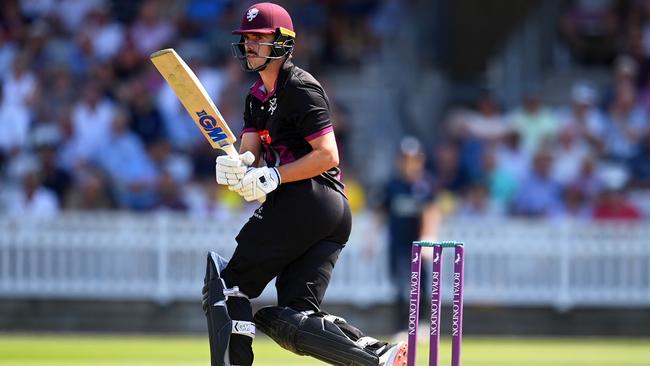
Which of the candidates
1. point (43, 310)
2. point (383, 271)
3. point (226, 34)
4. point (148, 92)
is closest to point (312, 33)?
point (226, 34)

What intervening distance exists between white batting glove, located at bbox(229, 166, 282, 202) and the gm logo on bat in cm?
39

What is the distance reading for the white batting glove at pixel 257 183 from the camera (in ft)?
22.4

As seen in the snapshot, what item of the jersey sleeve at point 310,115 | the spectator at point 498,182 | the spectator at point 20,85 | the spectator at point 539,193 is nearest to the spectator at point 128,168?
the spectator at point 20,85

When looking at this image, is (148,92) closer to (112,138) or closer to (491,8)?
(112,138)

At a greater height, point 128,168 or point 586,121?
point 586,121

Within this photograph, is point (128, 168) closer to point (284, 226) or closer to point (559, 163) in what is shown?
point (559, 163)

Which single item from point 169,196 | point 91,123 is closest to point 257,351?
point 169,196

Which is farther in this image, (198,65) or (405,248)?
(198,65)

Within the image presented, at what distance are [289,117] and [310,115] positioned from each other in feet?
0.39

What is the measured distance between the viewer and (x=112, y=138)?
16.5 meters

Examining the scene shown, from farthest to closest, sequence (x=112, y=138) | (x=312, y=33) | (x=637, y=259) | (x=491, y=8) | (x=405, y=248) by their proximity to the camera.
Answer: (x=491, y=8) < (x=312, y=33) < (x=112, y=138) < (x=637, y=259) < (x=405, y=248)

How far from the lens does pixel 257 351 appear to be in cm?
1259

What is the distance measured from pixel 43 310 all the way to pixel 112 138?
2219 millimetres

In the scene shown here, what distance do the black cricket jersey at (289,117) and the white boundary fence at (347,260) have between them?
7745mm
